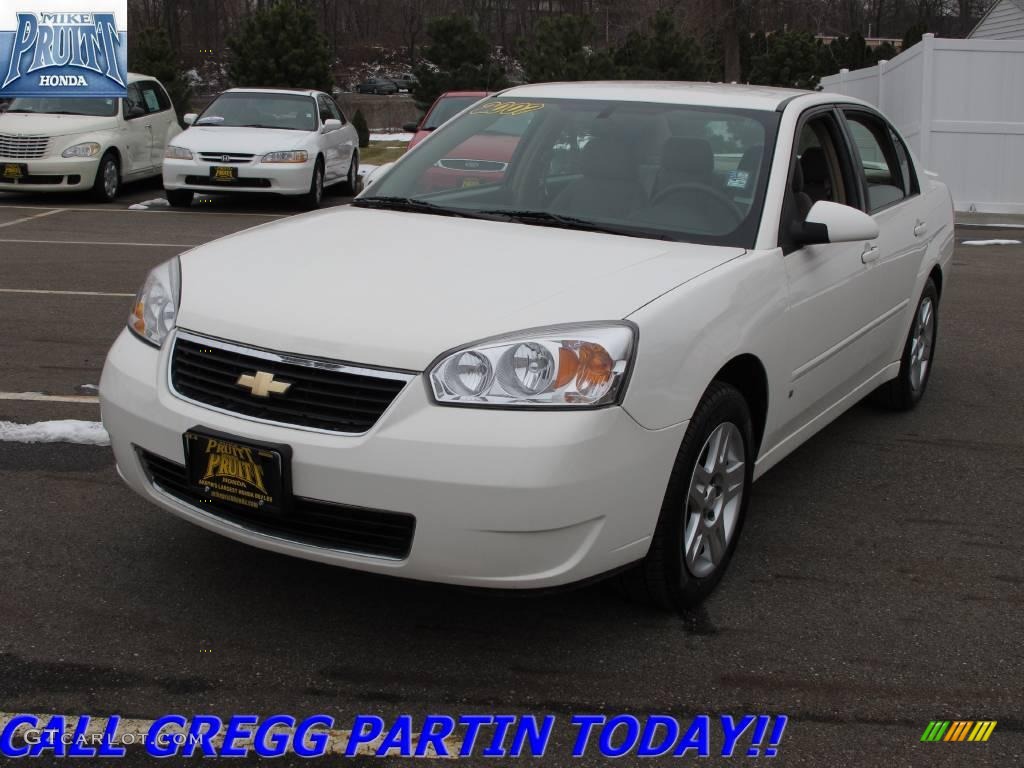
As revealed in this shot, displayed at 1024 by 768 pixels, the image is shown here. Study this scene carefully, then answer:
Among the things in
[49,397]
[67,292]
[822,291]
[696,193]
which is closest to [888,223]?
[822,291]

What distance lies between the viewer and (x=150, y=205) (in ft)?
49.5

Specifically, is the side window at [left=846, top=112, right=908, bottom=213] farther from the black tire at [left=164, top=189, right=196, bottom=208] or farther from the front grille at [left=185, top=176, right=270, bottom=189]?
the black tire at [left=164, top=189, right=196, bottom=208]

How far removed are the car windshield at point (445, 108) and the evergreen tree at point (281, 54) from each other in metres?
15.6

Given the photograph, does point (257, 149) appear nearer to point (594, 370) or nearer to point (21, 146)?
point (21, 146)

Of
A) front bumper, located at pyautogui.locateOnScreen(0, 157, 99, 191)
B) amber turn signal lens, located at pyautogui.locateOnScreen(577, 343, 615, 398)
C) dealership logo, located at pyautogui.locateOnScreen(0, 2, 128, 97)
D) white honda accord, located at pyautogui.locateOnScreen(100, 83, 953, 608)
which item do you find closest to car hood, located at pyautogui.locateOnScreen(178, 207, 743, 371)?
white honda accord, located at pyautogui.locateOnScreen(100, 83, 953, 608)

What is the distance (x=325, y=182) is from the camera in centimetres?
1555

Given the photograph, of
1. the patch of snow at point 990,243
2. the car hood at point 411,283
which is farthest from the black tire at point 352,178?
the car hood at point 411,283

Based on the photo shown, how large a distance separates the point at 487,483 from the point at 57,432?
2939mm

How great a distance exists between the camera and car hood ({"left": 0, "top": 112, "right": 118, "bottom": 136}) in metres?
14.5

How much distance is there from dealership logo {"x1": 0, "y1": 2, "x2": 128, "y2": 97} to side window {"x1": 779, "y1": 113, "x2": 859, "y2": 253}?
14.5 metres

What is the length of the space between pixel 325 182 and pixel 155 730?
13.2m

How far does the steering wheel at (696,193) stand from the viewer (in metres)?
4.16

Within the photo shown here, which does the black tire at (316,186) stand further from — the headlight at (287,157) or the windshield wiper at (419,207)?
the windshield wiper at (419,207)

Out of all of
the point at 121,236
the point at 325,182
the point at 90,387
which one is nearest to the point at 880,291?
the point at 90,387
